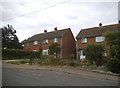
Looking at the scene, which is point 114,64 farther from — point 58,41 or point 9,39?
point 9,39

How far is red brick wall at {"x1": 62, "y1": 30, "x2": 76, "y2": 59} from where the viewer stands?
5644cm

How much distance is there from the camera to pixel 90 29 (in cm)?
5300

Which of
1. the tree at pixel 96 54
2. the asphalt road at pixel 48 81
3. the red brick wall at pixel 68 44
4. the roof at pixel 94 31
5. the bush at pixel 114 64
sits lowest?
the asphalt road at pixel 48 81

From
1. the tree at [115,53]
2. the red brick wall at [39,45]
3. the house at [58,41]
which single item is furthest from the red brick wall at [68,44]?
the tree at [115,53]

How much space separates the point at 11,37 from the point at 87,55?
53466mm

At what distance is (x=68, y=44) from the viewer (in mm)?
58094

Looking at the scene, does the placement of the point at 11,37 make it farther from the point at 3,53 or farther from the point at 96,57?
the point at 96,57

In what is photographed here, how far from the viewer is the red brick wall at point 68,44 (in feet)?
185

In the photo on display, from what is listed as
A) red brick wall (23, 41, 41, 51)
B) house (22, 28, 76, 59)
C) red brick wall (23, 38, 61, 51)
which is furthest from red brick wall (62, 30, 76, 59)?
red brick wall (23, 41, 41, 51)

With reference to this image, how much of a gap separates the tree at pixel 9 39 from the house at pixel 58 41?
11162 mm

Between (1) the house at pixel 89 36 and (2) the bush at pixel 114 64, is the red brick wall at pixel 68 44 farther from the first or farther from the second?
(2) the bush at pixel 114 64

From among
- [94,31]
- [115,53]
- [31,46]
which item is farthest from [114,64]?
[31,46]

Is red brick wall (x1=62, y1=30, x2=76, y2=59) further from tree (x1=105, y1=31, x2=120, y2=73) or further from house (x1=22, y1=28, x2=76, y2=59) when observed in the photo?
tree (x1=105, y1=31, x2=120, y2=73)

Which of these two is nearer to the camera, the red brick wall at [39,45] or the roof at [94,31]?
the roof at [94,31]
